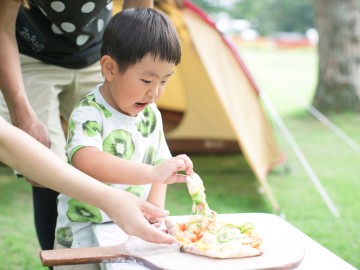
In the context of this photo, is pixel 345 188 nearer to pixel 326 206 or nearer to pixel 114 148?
pixel 326 206

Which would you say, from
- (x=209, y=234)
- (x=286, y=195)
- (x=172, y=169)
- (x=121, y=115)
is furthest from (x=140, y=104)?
(x=286, y=195)

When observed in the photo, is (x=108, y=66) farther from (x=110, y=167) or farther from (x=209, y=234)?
(x=209, y=234)

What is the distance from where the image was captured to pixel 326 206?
3984 mm

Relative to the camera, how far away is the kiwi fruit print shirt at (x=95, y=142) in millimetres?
1696

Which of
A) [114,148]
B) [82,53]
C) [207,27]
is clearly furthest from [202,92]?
[114,148]

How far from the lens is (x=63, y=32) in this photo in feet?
6.85

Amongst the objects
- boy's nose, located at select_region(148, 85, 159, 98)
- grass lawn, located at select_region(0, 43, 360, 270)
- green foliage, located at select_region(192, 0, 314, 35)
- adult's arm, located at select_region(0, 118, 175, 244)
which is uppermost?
boy's nose, located at select_region(148, 85, 159, 98)

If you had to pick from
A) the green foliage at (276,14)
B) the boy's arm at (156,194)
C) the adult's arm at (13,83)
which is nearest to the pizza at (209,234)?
the boy's arm at (156,194)

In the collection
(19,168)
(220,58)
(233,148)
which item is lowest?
(233,148)

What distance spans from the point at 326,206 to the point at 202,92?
60.6 inches

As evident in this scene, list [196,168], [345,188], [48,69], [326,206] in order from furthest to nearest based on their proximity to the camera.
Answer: [196,168], [345,188], [326,206], [48,69]

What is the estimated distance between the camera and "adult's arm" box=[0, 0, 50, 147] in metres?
1.91

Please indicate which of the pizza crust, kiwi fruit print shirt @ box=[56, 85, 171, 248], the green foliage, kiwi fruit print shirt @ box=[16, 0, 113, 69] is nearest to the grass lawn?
kiwi fruit print shirt @ box=[16, 0, 113, 69]

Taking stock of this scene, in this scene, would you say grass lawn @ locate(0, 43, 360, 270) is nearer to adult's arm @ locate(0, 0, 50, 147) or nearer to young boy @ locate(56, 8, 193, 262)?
adult's arm @ locate(0, 0, 50, 147)
